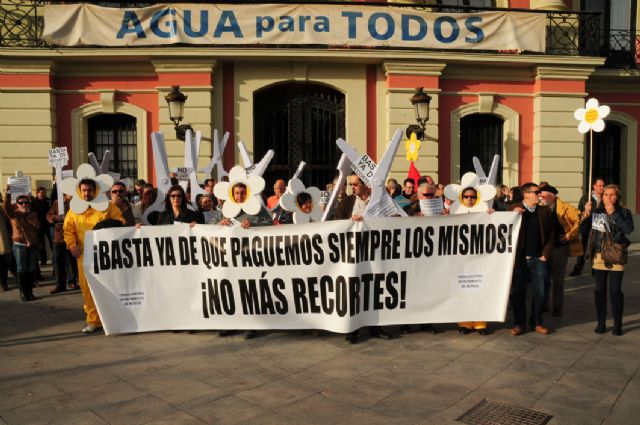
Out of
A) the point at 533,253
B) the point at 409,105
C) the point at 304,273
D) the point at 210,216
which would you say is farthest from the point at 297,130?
the point at 533,253

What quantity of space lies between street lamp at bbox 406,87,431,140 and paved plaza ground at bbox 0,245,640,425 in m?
6.87

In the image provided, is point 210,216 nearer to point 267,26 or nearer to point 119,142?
point 267,26

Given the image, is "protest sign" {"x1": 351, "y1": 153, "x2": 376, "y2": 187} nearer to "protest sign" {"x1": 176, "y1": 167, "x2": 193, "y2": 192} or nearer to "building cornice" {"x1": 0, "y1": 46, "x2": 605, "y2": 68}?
"protest sign" {"x1": 176, "y1": 167, "x2": 193, "y2": 192}

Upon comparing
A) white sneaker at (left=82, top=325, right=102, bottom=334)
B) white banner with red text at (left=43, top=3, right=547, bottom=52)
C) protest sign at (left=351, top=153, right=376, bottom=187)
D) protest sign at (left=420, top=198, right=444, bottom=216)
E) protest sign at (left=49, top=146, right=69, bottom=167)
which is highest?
white banner with red text at (left=43, top=3, right=547, bottom=52)

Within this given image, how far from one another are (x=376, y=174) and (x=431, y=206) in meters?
0.72

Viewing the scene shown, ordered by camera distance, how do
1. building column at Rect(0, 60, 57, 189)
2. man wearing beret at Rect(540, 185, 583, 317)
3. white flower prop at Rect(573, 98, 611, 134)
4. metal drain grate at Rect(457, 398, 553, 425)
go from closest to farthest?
metal drain grate at Rect(457, 398, 553, 425)
man wearing beret at Rect(540, 185, 583, 317)
white flower prop at Rect(573, 98, 611, 134)
building column at Rect(0, 60, 57, 189)

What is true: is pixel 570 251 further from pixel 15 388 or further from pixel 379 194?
pixel 15 388

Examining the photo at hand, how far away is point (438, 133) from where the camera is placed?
13.6m

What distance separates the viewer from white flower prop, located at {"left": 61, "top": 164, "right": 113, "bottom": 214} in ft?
20.5

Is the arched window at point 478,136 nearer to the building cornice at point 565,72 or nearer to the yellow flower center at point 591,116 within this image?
the building cornice at point 565,72

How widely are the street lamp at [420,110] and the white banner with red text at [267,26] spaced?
4.39ft

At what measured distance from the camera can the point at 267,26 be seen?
12750mm

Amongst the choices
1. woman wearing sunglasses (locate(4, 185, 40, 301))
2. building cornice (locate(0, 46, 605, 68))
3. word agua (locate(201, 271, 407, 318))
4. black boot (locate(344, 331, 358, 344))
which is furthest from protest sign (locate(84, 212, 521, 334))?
building cornice (locate(0, 46, 605, 68))

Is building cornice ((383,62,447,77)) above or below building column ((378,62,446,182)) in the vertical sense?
above
